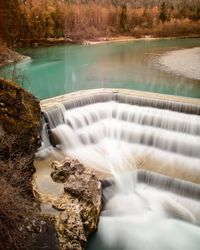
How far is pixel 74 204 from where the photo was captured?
10.6 m

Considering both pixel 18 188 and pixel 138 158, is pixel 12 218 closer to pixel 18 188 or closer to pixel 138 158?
pixel 18 188

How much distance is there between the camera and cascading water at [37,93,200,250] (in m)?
11.5

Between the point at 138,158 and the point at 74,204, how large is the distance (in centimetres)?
528

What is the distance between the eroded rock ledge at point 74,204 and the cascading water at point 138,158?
2.86 ft

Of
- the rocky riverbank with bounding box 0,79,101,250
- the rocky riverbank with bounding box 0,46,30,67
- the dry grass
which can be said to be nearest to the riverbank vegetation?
the rocky riverbank with bounding box 0,46,30,67

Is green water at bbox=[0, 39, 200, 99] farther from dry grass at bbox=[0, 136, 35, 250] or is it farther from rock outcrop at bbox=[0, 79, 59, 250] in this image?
dry grass at bbox=[0, 136, 35, 250]

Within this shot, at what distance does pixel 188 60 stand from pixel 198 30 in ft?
153

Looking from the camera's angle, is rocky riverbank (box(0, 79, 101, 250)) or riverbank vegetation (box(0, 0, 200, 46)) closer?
rocky riverbank (box(0, 79, 101, 250))

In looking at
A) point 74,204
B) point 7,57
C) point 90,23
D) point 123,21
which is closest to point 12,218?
point 74,204

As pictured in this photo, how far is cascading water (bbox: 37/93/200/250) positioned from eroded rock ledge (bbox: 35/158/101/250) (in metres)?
0.87

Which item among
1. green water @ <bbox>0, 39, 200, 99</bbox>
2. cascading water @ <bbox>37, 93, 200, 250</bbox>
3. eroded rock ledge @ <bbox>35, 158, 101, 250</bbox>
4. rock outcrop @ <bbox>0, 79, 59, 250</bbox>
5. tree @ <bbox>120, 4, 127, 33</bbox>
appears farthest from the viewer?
tree @ <bbox>120, 4, 127, 33</bbox>

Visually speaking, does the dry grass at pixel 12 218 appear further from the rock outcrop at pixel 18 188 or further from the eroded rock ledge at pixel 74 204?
the eroded rock ledge at pixel 74 204

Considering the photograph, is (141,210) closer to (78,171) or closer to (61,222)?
(78,171)

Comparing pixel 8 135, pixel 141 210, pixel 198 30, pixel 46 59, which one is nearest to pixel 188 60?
pixel 46 59
